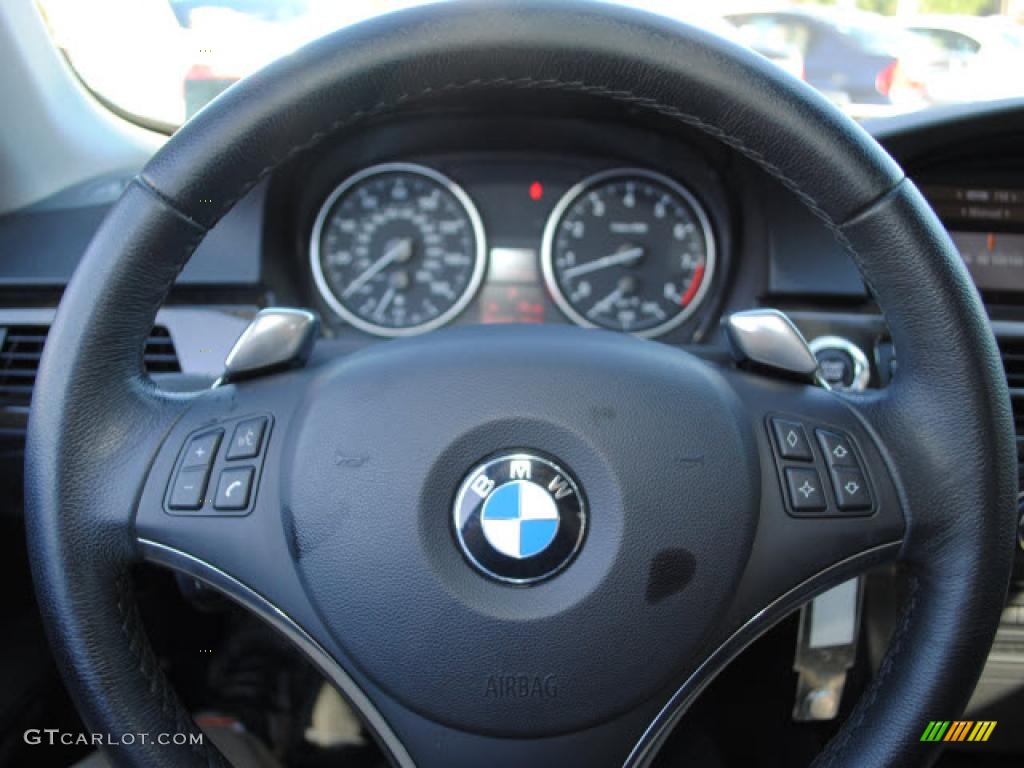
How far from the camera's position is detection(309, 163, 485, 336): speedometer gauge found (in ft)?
6.86

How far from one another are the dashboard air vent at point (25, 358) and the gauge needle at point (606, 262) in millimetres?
797

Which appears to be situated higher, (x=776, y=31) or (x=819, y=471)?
(x=776, y=31)

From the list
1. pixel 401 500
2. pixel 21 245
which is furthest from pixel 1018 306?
pixel 21 245

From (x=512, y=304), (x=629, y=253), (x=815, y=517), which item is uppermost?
(x=629, y=253)

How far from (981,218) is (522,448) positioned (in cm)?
139

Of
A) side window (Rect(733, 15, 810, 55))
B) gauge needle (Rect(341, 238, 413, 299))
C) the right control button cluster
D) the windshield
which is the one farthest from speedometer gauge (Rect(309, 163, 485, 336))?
the right control button cluster

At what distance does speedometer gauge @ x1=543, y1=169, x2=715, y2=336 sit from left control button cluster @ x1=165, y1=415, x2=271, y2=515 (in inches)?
46.7

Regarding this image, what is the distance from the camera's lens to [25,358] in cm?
175

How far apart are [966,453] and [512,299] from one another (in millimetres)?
1300

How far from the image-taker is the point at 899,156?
187 cm

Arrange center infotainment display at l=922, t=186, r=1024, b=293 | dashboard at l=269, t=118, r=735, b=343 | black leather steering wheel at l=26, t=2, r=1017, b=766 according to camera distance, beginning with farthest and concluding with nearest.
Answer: dashboard at l=269, t=118, r=735, b=343
center infotainment display at l=922, t=186, r=1024, b=293
black leather steering wheel at l=26, t=2, r=1017, b=766

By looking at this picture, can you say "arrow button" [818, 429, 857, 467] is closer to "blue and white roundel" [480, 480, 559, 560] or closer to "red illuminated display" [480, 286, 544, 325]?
"blue and white roundel" [480, 480, 559, 560]

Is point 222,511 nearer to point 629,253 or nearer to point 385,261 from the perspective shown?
point 385,261

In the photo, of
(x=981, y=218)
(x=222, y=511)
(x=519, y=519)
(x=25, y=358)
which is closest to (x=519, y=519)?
(x=519, y=519)
